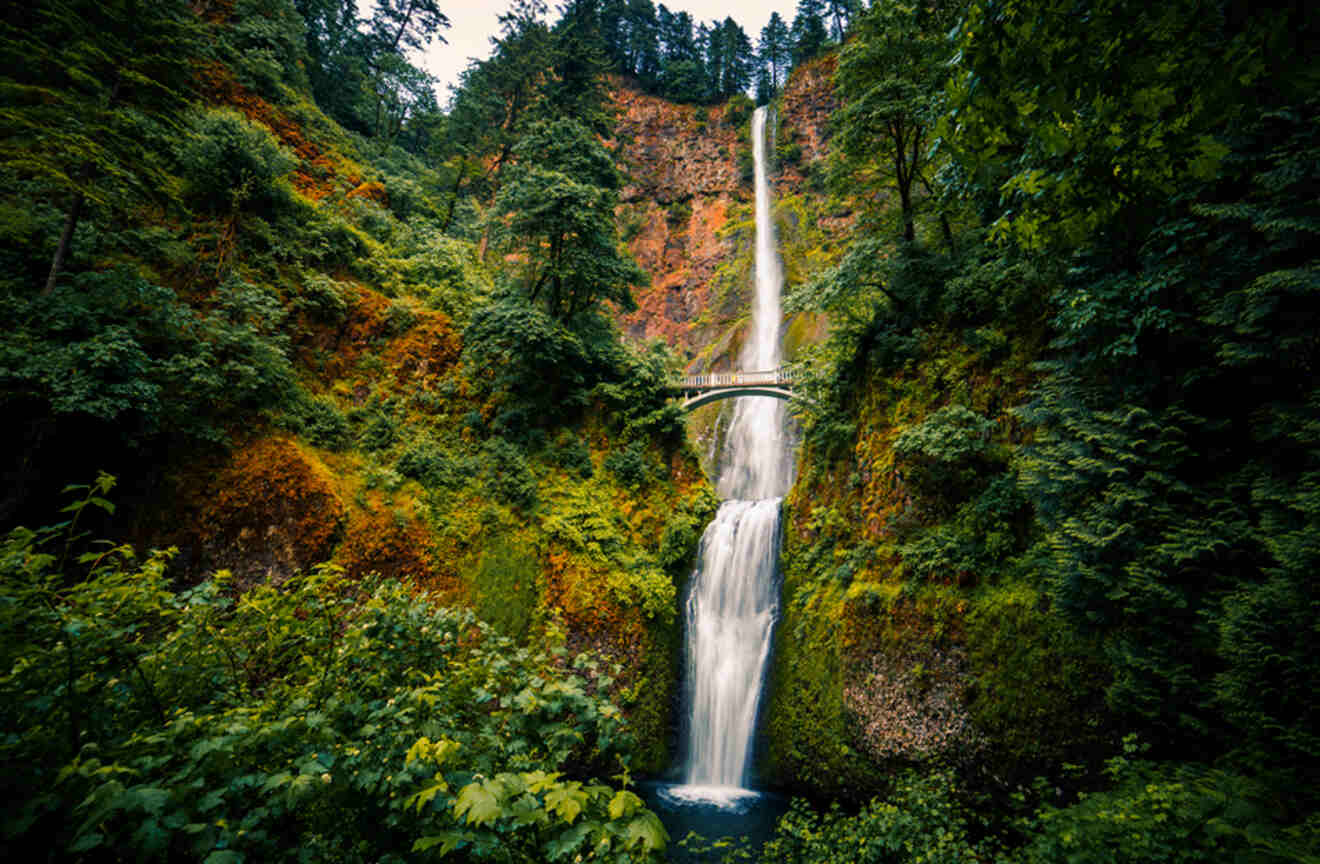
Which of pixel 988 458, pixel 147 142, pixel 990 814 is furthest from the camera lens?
pixel 147 142

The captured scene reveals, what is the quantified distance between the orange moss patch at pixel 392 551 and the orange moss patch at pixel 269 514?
327 millimetres

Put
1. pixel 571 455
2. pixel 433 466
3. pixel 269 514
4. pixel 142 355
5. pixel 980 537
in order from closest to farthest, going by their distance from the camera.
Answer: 1. pixel 142 355
2. pixel 980 537
3. pixel 269 514
4. pixel 433 466
5. pixel 571 455

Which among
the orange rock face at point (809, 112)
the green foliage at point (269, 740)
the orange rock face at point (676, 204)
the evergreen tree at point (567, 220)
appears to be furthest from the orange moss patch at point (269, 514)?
the orange rock face at point (809, 112)

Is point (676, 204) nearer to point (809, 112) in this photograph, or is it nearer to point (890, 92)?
point (809, 112)

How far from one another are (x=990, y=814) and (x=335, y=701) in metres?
7.61

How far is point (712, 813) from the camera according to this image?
8.33 m

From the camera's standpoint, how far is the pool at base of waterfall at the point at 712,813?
24.0 feet

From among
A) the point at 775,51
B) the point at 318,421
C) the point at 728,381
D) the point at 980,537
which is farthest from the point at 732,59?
the point at 980,537

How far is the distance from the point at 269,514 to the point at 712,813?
31.3 feet

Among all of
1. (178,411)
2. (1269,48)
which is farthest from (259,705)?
(178,411)

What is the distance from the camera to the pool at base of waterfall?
7324 millimetres

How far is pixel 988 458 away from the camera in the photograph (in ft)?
23.0

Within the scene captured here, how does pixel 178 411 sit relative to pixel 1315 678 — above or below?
above

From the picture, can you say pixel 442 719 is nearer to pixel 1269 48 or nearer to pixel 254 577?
pixel 1269 48
